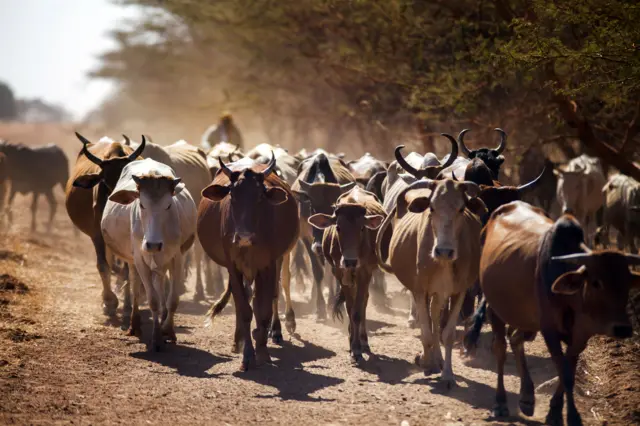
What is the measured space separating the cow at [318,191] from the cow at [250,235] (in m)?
1.22

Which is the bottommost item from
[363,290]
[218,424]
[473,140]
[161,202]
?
[218,424]

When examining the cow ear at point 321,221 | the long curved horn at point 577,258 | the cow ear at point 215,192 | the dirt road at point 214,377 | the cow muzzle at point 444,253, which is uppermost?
the cow ear at point 215,192

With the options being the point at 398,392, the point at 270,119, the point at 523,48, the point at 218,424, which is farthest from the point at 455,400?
the point at 270,119

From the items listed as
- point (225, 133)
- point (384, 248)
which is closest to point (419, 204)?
point (384, 248)

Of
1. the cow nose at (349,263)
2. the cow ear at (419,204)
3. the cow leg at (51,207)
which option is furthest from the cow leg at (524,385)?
the cow leg at (51,207)

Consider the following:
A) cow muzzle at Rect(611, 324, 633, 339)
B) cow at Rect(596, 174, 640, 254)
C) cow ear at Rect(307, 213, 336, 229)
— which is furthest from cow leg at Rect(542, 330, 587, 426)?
cow at Rect(596, 174, 640, 254)

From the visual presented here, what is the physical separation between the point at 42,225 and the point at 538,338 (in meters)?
15.2

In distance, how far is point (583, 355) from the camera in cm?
967

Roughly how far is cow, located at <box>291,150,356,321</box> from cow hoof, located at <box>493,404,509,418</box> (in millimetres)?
3895

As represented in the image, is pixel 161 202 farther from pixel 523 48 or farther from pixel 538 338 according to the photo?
pixel 523 48

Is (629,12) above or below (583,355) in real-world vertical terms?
above

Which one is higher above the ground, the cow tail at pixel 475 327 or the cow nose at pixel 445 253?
the cow nose at pixel 445 253

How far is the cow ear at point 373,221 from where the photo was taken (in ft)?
31.9

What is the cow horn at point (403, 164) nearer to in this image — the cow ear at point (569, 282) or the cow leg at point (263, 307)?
the cow leg at point (263, 307)
